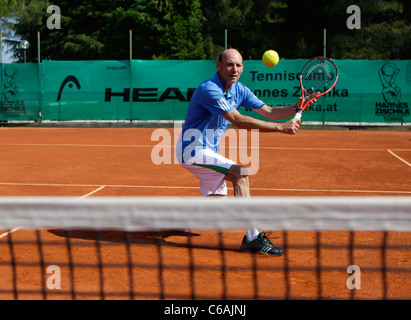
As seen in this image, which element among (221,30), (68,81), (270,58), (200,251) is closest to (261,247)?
(200,251)

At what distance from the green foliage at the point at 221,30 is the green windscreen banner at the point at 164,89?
1027cm

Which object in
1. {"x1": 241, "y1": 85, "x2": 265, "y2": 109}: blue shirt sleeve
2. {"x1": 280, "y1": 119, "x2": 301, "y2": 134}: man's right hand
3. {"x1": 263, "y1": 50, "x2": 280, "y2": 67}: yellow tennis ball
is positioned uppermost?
{"x1": 263, "y1": 50, "x2": 280, "y2": 67}: yellow tennis ball

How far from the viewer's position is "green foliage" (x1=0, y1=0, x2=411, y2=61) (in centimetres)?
2608

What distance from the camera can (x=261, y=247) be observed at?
431cm

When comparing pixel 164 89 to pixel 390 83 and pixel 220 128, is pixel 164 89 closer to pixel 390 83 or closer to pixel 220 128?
pixel 390 83

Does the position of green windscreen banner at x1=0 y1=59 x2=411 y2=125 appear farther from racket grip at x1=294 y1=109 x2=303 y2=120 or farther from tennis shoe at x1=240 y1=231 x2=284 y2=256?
tennis shoe at x1=240 y1=231 x2=284 y2=256

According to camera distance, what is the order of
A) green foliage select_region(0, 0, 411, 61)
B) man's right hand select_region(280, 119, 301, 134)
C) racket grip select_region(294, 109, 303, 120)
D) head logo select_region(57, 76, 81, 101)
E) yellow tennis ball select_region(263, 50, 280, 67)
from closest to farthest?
1. man's right hand select_region(280, 119, 301, 134)
2. racket grip select_region(294, 109, 303, 120)
3. yellow tennis ball select_region(263, 50, 280, 67)
4. head logo select_region(57, 76, 81, 101)
5. green foliage select_region(0, 0, 411, 61)

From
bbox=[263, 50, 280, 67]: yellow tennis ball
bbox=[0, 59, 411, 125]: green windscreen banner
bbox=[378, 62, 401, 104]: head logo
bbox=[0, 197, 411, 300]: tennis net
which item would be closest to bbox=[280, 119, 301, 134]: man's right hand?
bbox=[0, 197, 411, 300]: tennis net

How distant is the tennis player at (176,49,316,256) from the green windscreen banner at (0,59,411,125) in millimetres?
11385

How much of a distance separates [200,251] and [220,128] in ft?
3.59

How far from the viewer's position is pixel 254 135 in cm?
1427

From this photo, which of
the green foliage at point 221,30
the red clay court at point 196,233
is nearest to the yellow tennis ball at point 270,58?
the red clay court at point 196,233

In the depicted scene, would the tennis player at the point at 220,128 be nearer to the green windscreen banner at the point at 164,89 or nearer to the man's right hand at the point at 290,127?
the man's right hand at the point at 290,127

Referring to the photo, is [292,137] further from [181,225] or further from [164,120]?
[181,225]
